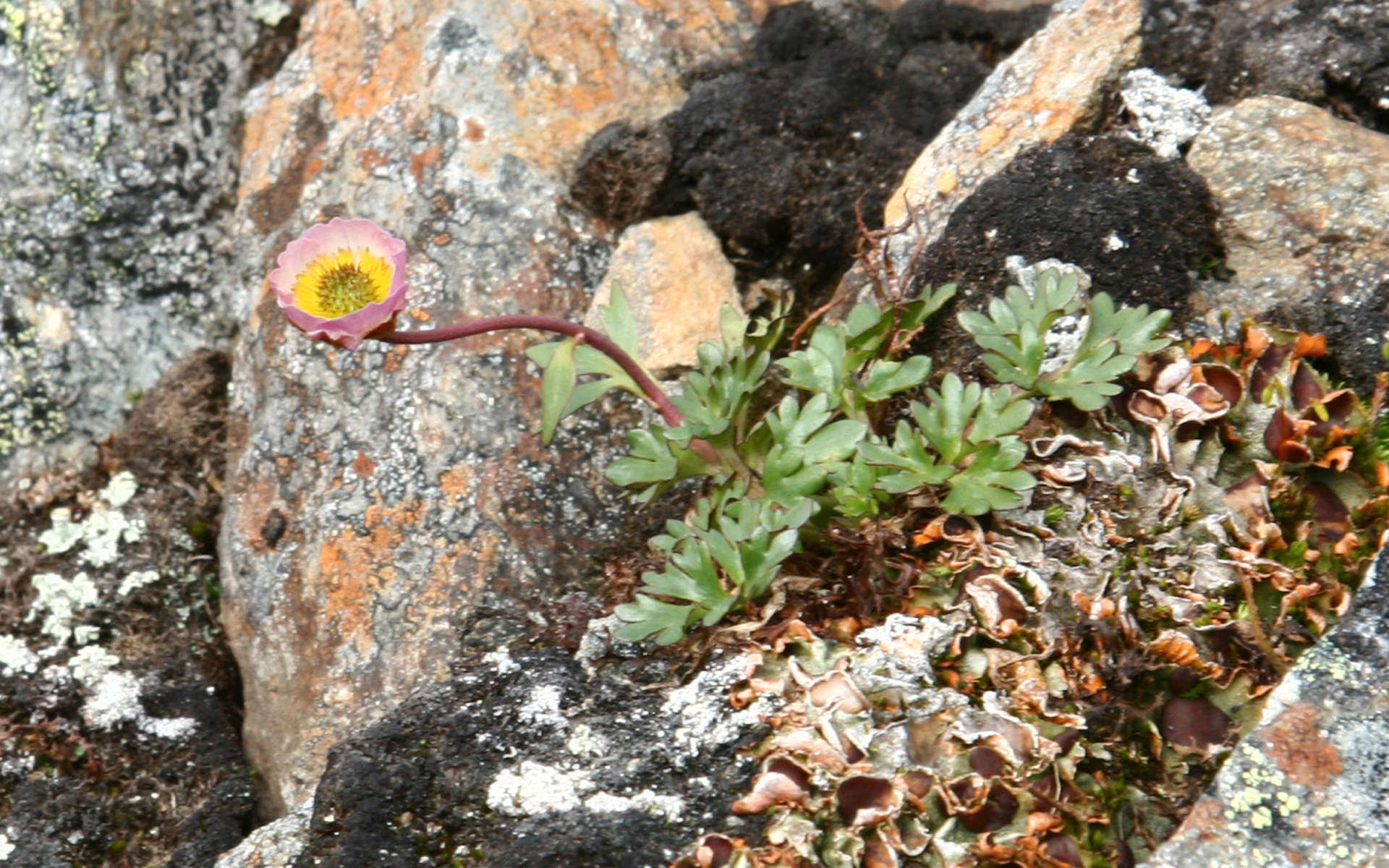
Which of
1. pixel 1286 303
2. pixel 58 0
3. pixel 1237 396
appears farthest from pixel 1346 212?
pixel 58 0

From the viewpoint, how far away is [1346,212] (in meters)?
3.30

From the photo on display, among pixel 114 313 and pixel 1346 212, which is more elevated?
pixel 114 313

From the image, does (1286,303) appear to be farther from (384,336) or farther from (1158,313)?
(384,336)

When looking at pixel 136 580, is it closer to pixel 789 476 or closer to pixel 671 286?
pixel 671 286

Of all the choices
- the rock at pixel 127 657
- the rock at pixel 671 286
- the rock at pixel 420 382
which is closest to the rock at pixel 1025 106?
the rock at pixel 671 286

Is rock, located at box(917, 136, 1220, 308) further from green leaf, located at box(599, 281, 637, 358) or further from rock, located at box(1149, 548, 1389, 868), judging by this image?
rock, located at box(1149, 548, 1389, 868)

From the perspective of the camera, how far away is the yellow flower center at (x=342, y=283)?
2945mm

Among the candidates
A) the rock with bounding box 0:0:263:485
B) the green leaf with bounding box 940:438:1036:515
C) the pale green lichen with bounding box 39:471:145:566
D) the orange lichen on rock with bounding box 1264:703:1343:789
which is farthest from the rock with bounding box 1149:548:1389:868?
the rock with bounding box 0:0:263:485

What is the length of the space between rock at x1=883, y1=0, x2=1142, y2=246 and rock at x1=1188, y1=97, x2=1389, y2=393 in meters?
0.38

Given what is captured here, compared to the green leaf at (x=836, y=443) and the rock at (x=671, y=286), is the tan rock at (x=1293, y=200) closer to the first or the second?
the green leaf at (x=836, y=443)

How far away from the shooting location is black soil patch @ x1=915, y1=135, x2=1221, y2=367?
3.29 meters

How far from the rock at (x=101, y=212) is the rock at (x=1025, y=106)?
255 cm

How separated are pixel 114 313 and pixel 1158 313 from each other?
141 inches

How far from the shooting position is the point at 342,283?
9.77 feet
